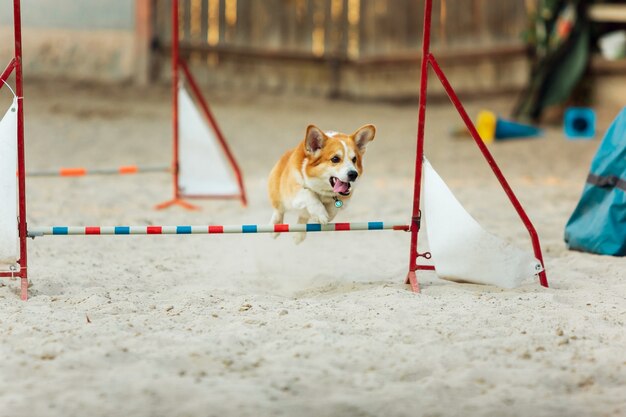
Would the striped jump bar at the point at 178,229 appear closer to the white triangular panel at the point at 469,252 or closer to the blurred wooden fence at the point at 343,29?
the white triangular panel at the point at 469,252

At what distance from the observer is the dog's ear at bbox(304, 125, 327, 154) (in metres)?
4.61

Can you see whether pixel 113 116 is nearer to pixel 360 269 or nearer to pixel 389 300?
pixel 360 269

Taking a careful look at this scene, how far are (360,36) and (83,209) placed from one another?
6.82m

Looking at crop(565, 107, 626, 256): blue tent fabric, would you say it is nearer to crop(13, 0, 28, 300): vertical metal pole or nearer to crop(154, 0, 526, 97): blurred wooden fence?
crop(13, 0, 28, 300): vertical metal pole

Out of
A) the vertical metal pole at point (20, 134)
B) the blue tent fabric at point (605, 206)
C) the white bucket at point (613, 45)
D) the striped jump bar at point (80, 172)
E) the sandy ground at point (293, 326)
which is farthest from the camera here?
the white bucket at point (613, 45)

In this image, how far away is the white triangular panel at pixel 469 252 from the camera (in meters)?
4.74

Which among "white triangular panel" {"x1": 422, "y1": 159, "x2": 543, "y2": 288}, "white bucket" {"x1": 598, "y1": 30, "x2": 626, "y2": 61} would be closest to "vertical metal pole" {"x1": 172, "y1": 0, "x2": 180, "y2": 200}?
"white triangular panel" {"x1": 422, "y1": 159, "x2": 543, "y2": 288}

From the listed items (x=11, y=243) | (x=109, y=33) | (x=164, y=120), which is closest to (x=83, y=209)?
(x=11, y=243)

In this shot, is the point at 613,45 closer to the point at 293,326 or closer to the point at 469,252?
the point at 469,252

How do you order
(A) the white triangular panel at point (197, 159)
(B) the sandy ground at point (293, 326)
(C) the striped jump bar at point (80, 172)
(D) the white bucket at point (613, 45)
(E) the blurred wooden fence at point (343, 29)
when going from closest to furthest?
(B) the sandy ground at point (293, 326) < (C) the striped jump bar at point (80, 172) < (A) the white triangular panel at point (197, 159) < (D) the white bucket at point (613, 45) < (E) the blurred wooden fence at point (343, 29)

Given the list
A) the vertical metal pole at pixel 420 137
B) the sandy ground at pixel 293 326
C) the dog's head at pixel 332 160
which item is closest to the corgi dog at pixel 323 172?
the dog's head at pixel 332 160

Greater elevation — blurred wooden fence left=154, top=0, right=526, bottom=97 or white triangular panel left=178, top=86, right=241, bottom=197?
blurred wooden fence left=154, top=0, right=526, bottom=97

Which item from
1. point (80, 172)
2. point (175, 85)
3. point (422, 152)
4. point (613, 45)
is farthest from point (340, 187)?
point (613, 45)

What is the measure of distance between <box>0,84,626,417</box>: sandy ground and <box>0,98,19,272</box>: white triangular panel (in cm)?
22
